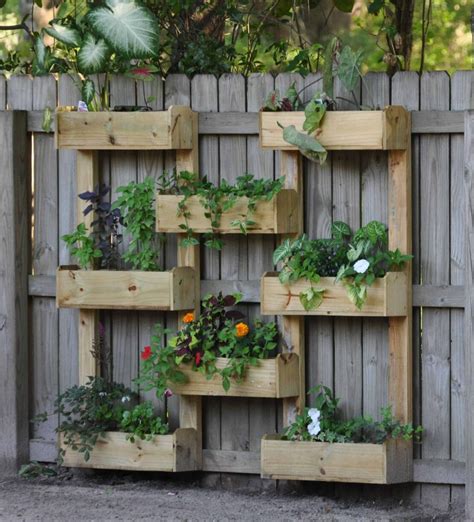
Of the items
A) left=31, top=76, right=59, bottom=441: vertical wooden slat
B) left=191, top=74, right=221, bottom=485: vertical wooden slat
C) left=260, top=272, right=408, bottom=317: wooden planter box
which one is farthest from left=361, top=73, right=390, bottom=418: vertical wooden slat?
left=31, top=76, right=59, bottom=441: vertical wooden slat

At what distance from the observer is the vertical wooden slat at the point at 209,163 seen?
6.00 m

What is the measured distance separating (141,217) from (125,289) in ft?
1.24

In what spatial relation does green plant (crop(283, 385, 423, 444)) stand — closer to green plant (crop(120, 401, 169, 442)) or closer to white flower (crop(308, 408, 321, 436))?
white flower (crop(308, 408, 321, 436))

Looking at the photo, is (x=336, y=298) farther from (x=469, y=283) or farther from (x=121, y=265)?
(x=121, y=265)

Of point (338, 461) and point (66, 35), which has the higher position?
point (66, 35)

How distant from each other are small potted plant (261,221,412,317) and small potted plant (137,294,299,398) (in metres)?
0.23

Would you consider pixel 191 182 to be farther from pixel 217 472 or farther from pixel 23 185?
pixel 217 472

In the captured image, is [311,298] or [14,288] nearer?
[311,298]

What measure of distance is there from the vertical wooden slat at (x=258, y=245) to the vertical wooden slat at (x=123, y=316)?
0.65 meters

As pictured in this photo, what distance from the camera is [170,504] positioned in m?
5.78

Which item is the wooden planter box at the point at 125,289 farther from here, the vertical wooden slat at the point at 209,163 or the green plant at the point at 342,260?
the green plant at the point at 342,260

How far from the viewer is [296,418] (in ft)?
19.3

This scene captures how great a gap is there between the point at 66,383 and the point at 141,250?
88 centimetres

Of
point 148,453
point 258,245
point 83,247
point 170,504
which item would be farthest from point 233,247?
point 170,504
